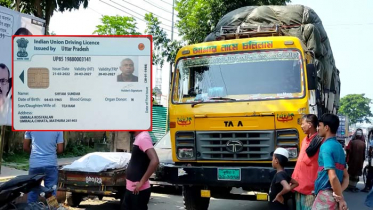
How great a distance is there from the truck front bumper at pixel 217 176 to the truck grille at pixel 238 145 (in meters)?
0.23

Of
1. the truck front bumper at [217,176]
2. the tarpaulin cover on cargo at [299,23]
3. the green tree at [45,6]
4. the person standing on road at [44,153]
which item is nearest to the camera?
the person standing on road at [44,153]

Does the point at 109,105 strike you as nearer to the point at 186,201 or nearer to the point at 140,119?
the point at 140,119

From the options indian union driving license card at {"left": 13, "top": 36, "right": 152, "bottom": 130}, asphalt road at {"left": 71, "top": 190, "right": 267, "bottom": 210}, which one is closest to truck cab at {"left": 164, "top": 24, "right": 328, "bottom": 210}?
asphalt road at {"left": 71, "top": 190, "right": 267, "bottom": 210}

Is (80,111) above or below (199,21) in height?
below

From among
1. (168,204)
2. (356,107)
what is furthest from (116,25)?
(356,107)

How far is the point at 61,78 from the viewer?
145 inches

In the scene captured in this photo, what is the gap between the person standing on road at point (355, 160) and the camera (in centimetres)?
1154

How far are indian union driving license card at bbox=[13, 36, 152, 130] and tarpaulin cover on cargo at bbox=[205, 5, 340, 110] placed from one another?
4457 millimetres

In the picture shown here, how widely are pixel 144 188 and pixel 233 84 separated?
2638 millimetres

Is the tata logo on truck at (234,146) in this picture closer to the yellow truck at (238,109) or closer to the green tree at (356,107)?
the yellow truck at (238,109)

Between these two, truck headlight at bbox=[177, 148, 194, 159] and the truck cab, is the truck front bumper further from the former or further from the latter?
truck headlight at bbox=[177, 148, 194, 159]

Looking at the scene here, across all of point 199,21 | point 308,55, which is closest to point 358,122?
point 199,21

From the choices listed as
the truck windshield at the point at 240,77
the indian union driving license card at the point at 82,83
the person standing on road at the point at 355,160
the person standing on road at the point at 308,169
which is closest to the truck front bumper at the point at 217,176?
the person standing on road at the point at 308,169

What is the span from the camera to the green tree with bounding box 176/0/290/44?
13961 mm
